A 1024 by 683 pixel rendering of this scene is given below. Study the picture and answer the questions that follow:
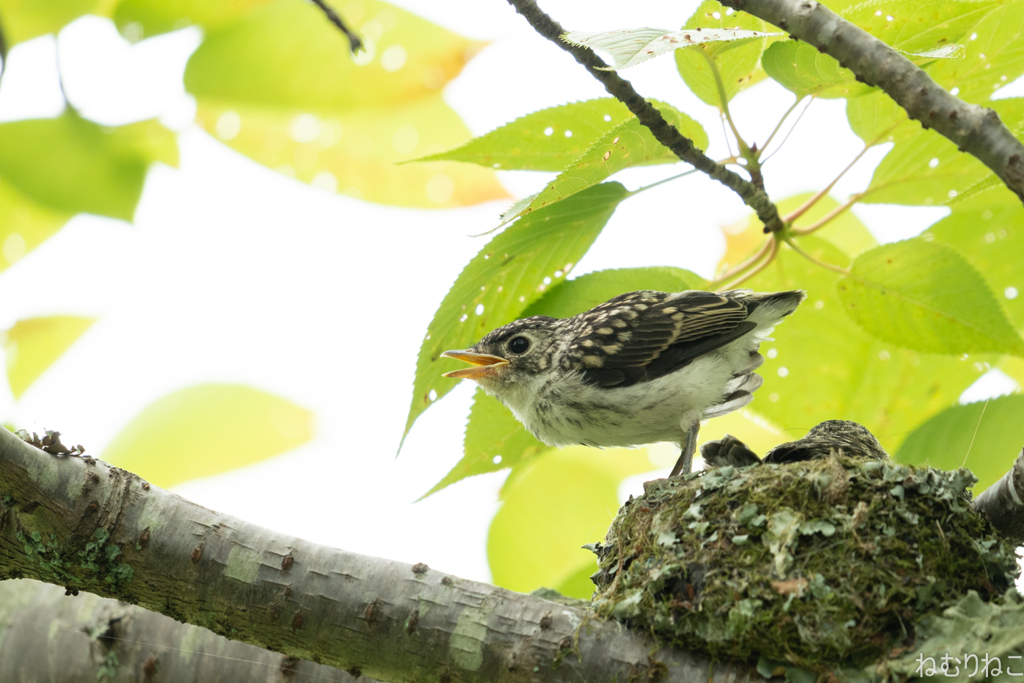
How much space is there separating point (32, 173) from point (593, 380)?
8.62 ft

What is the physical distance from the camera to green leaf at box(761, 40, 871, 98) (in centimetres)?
232

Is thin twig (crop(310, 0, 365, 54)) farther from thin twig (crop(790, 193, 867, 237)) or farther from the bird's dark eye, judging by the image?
thin twig (crop(790, 193, 867, 237))

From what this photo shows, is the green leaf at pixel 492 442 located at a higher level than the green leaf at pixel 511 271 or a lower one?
lower

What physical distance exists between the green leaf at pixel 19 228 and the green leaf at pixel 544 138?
223cm

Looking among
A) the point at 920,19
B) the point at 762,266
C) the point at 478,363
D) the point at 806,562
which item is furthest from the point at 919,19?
the point at 478,363

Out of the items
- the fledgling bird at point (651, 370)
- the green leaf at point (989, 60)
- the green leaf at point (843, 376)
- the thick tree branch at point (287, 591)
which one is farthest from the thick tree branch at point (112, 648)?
the green leaf at point (989, 60)

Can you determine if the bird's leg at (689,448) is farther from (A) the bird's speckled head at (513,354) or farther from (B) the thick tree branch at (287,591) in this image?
(B) the thick tree branch at (287,591)

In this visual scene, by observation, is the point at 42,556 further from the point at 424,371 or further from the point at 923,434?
the point at 923,434

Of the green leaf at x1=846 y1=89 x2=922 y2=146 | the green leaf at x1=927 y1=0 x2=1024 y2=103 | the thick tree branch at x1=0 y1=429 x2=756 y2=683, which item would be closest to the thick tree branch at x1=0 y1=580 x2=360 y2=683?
the thick tree branch at x1=0 y1=429 x2=756 y2=683

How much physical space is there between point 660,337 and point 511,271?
713 mm

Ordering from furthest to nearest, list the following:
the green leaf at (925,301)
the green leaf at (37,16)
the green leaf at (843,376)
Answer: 1. the green leaf at (37,16)
2. the green leaf at (843,376)
3. the green leaf at (925,301)

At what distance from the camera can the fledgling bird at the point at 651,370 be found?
124 inches

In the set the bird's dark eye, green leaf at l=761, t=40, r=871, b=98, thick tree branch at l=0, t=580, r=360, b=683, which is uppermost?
green leaf at l=761, t=40, r=871, b=98

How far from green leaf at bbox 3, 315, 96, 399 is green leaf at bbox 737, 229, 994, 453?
3.15 meters
